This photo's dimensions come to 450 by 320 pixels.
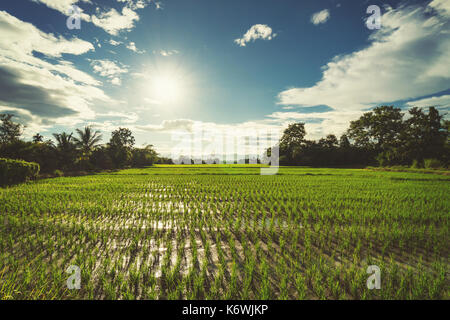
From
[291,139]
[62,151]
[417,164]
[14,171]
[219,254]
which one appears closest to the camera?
[219,254]

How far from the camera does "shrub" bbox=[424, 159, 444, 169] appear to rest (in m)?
24.6

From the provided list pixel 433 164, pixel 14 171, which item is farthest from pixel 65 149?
pixel 433 164

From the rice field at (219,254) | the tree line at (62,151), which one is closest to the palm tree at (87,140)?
the tree line at (62,151)

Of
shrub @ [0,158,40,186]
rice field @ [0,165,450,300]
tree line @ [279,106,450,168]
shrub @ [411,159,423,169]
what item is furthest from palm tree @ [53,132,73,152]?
shrub @ [411,159,423,169]

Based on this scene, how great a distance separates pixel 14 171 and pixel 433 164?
44.6 m

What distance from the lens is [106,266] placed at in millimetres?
2785

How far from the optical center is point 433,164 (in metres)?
25.2

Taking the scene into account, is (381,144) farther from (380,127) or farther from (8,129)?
(8,129)

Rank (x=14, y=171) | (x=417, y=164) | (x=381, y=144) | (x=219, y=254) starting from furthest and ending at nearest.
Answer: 1. (x=381, y=144)
2. (x=417, y=164)
3. (x=14, y=171)
4. (x=219, y=254)

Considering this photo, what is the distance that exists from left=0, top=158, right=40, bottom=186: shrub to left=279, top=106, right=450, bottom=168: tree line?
3985cm

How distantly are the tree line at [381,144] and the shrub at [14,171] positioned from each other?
39849mm

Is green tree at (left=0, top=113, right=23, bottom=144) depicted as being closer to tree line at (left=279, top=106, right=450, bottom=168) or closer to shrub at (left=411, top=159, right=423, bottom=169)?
tree line at (left=279, top=106, right=450, bottom=168)

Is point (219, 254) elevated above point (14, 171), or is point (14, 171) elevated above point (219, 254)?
point (14, 171)

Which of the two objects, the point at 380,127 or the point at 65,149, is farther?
the point at 380,127
